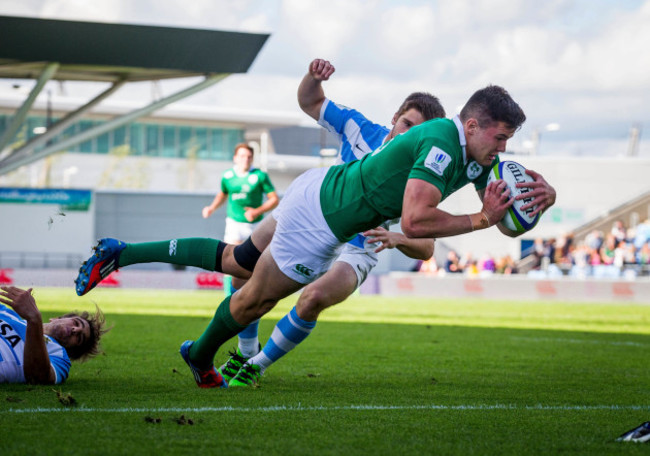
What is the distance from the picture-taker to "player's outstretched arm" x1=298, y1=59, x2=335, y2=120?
21.0 ft

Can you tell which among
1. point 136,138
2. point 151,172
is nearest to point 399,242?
point 151,172

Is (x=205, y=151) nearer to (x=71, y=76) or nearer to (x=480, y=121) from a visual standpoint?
(x=71, y=76)

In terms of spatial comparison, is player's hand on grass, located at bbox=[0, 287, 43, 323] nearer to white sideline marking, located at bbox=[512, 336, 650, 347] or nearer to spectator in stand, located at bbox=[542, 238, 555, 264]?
white sideline marking, located at bbox=[512, 336, 650, 347]

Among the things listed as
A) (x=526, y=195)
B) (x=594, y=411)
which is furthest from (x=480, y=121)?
(x=594, y=411)

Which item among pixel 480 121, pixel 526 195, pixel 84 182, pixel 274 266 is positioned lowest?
pixel 274 266

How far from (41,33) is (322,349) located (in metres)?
17.9

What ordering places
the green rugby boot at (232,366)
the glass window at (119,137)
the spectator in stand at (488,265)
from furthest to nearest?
the glass window at (119,137)
the spectator in stand at (488,265)
the green rugby boot at (232,366)

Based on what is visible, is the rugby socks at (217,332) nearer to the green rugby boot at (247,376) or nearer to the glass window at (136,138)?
the green rugby boot at (247,376)

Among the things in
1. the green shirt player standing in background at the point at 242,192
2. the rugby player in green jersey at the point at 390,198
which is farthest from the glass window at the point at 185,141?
the rugby player in green jersey at the point at 390,198

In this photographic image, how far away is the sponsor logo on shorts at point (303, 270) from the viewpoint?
5.56 metres

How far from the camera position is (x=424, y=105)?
673 cm

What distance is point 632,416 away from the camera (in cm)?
540

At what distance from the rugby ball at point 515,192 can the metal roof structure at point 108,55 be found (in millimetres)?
20889

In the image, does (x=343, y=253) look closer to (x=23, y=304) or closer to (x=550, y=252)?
(x=23, y=304)
